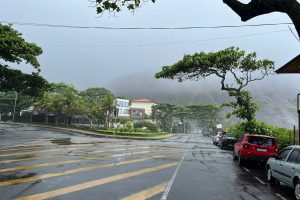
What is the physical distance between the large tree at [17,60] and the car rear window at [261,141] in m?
26.0

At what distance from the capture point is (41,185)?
10.8 m

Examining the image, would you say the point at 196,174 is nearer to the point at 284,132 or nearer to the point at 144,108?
the point at 284,132

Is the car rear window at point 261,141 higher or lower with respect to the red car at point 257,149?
higher

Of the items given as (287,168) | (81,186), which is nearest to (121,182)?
(81,186)

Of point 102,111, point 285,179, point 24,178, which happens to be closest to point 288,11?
point 285,179

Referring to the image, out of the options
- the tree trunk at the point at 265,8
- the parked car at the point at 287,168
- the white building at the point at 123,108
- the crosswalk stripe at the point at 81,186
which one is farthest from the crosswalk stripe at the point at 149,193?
the white building at the point at 123,108

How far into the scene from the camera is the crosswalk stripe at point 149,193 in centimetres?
971

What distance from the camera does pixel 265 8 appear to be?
1090 centimetres

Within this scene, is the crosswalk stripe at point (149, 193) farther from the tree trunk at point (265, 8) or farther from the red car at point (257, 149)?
the red car at point (257, 149)

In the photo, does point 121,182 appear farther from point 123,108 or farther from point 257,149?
point 123,108

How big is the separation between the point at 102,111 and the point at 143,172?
211 ft

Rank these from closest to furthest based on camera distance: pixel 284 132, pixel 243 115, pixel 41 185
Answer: pixel 41 185, pixel 284 132, pixel 243 115

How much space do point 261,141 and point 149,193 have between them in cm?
1080

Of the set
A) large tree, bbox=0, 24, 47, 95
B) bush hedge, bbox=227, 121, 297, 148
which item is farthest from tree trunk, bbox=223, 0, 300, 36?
large tree, bbox=0, 24, 47, 95
